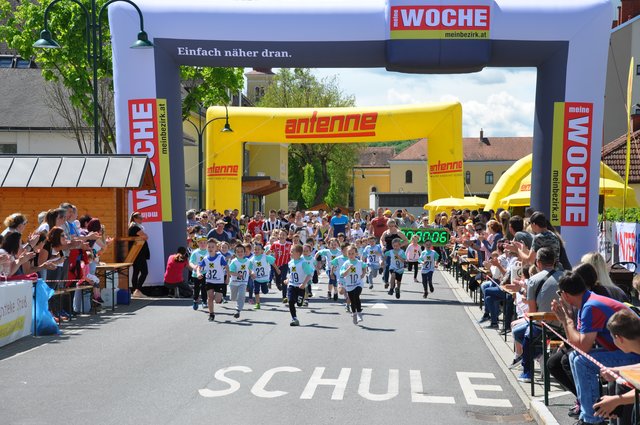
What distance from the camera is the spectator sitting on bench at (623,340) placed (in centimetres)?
664

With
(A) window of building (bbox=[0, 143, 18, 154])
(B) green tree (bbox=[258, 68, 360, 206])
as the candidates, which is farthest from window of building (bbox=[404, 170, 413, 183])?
(A) window of building (bbox=[0, 143, 18, 154])

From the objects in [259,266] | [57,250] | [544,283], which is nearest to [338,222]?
[259,266]

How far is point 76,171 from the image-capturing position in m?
20.4

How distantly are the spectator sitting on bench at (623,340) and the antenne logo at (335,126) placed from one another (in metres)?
26.1

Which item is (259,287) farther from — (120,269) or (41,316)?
(41,316)

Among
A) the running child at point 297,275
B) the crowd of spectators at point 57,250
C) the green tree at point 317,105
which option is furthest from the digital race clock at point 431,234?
the green tree at point 317,105

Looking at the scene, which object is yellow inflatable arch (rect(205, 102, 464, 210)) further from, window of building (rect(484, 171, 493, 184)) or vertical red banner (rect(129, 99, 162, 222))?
window of building (rect(484, 171, 493, 184))

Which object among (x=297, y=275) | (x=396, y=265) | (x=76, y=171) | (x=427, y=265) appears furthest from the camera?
(x=427, y=265)

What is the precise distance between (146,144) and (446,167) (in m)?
15.5

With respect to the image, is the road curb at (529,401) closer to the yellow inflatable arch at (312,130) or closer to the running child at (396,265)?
the running child at (396,265)

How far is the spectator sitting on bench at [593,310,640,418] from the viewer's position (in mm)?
6641

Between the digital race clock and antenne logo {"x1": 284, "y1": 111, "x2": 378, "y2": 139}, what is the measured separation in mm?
5514

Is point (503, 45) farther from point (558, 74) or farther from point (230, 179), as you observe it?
point (230, 179)

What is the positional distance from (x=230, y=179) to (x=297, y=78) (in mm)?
53794
